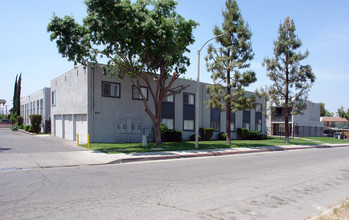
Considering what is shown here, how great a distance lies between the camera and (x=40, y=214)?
514 cm

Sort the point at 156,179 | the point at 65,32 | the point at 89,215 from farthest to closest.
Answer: the point at 65,32 < the point at 156,179 < the point at 89,215

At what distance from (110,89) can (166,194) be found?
17268 millimetres

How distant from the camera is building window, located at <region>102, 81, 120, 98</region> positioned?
73.8 feet

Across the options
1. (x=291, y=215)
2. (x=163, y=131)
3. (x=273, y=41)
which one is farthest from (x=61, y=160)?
(x=273, y=41)

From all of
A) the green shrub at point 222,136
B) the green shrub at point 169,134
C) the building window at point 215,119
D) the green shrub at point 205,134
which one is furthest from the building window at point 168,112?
the green shrub at point 222,136

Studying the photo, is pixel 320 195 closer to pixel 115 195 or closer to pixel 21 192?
pixel 115 195

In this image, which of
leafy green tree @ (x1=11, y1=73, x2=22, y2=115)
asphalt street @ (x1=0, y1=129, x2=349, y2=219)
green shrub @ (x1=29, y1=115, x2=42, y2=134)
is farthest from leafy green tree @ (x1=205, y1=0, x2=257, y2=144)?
leafy green tree @ (x1=11, y1=73, x2=22, y2=115)

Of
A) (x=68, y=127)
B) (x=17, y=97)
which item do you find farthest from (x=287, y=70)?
(x=17, y=97)

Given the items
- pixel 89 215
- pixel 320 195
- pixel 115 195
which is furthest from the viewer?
pixel 320 195

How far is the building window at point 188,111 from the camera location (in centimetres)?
2867

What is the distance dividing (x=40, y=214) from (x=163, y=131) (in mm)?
20152

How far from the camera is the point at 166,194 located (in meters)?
6.87

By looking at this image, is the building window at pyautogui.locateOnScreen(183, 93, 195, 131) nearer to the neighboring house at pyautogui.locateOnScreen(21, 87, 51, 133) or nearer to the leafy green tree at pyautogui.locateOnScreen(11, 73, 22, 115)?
the neighboring house at pyautogui.locateOnScreen(21, 87, 51, 133)

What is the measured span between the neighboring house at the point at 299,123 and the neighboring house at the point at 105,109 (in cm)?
2281
